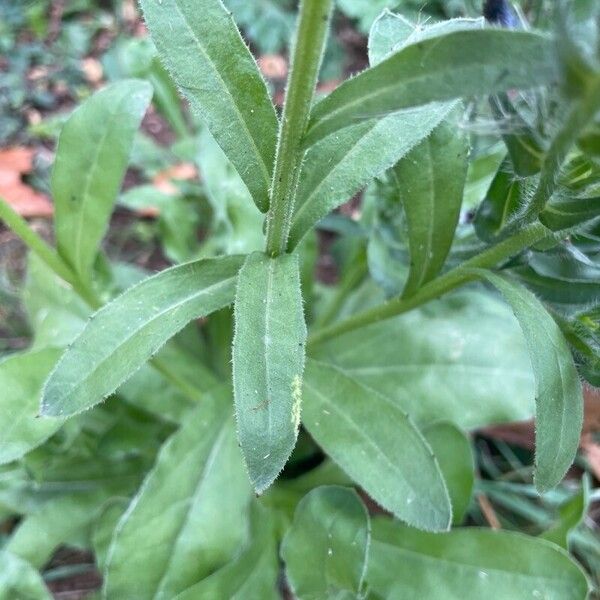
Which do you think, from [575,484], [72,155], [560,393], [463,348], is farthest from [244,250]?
[575,484]

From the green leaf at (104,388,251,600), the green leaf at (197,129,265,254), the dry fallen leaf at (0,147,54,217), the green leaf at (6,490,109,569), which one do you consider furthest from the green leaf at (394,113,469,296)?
the dry fallen leaf at (0,147,54,217)

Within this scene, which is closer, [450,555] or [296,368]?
[296,368]

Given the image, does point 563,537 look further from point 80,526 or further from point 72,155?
point 72,155

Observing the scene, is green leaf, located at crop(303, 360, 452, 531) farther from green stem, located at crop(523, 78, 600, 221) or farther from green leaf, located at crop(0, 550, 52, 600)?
green leaf, located at crop(0, 550, 52, 600)

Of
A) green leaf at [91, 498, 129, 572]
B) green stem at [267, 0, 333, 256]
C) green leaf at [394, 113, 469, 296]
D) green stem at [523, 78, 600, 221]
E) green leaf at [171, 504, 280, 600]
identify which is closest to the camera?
green stem at [523, 78, 600, 221]

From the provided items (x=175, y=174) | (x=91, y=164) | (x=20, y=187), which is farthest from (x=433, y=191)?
(x=20, y=187)

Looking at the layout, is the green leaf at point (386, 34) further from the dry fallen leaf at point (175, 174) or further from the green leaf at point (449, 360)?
the dry fallen leaf at point (175, 174)
